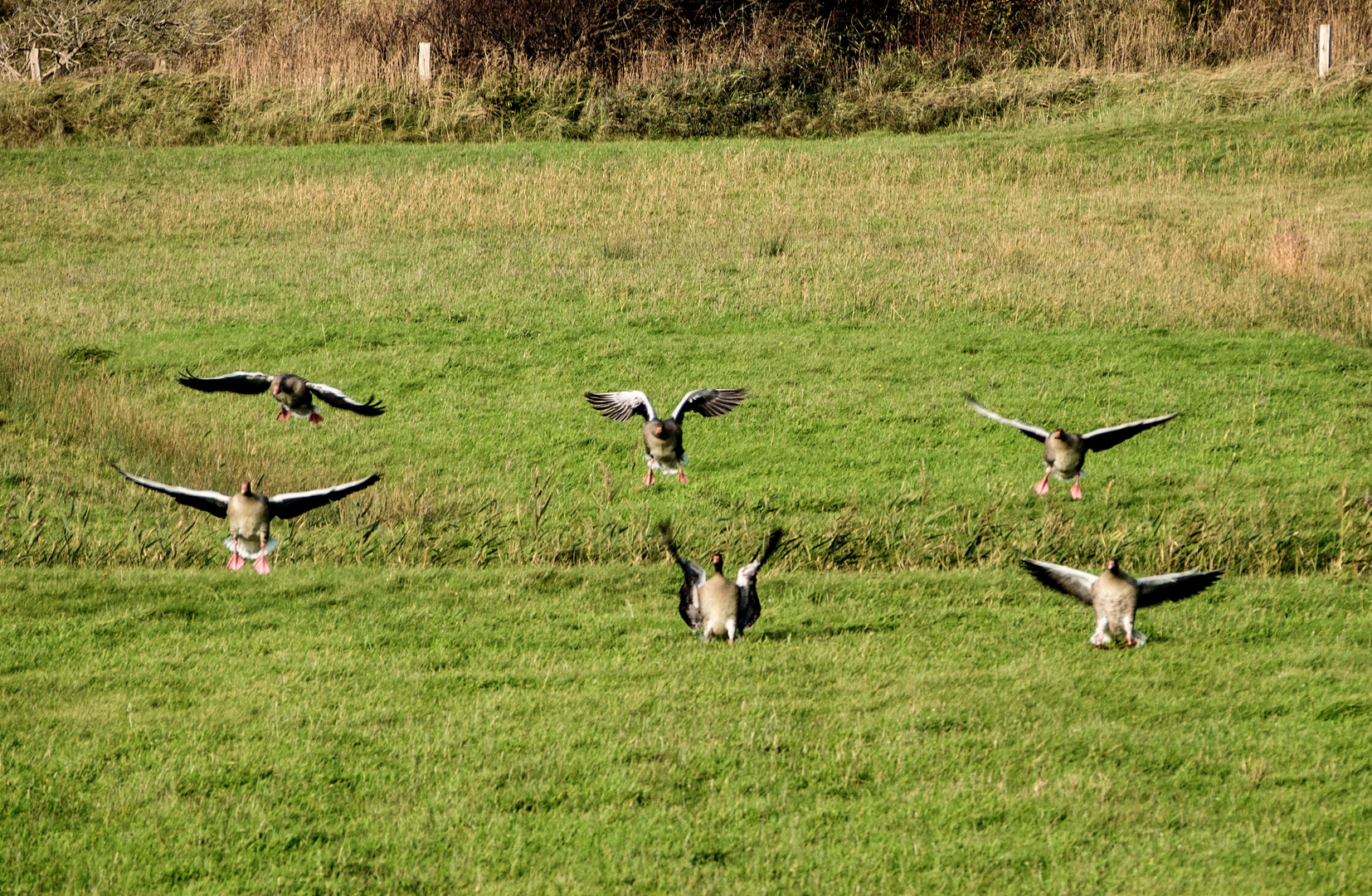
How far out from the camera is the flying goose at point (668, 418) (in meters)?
9.77

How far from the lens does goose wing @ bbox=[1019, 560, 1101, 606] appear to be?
10.0m

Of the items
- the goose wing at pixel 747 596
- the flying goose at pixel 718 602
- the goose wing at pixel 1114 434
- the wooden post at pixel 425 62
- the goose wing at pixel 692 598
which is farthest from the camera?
the wooden post at pixel 425 62

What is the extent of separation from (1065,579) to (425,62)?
111 feet

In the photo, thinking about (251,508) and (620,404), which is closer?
(251,508)

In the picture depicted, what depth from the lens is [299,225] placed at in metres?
30.9

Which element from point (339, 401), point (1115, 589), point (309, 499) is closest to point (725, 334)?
point (1115, 589)

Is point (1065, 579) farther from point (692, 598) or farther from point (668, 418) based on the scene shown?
point (668, 418)

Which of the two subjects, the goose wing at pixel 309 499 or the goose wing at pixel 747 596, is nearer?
the goose wing at pixel 309 499

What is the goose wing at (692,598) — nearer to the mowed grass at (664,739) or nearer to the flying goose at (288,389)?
the mowed grass at (664,739)

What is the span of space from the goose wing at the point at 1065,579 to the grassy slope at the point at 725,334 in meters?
3.96

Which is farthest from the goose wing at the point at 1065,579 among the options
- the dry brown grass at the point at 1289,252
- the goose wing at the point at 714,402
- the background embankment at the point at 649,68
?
the background embankment at the point at 649,68

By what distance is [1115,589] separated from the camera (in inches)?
401

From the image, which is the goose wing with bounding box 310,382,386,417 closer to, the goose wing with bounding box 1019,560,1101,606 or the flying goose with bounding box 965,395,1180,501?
the flying goose with bounding box 965,395,1180,501

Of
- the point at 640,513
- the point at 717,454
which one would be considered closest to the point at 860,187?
the point at 717,454
